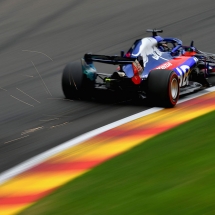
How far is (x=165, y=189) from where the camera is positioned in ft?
18.3

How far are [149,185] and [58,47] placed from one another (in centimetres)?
917

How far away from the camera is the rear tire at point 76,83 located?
10359 mm

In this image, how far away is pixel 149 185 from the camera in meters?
5.77

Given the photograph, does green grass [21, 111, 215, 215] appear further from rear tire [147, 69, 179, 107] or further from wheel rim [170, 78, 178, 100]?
wheel rim [170, 78, 178, 100]

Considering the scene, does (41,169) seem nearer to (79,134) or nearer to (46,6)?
(79,134)

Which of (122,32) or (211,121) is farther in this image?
(122,32)

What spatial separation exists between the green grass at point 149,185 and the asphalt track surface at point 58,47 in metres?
1.59

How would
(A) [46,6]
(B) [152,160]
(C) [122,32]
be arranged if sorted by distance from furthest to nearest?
(A) [46,6] < (C) [122,32] < (B) [152,160]

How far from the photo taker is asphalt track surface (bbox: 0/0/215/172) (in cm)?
902

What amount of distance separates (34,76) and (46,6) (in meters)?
5.30

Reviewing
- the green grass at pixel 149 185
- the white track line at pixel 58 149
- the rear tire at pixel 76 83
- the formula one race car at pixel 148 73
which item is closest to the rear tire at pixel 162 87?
the formula one race car at pixel 148 73

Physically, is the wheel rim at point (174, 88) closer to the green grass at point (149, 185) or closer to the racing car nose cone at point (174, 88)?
the racing car nose cone at point (174, 88)

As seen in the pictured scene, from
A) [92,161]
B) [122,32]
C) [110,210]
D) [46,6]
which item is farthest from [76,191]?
[46,6]

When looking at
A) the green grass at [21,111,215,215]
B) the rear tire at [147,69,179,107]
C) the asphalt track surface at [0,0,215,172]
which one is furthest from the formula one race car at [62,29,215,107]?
the green grass at [21,111,215,215]
